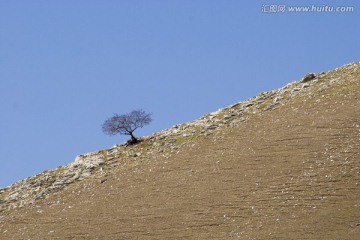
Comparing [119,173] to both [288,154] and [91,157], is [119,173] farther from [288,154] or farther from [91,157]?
[288,154]

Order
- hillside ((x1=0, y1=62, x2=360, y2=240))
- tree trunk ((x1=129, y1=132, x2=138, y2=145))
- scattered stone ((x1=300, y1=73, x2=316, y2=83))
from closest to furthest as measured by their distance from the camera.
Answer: hillside ((x1=0, y1=62, x2=360, y2=240)) → tree trunk ((x1=129, y1=132, x2=138, y2=145)) → scattered stone ((x1=300, y1=73, x2=316, y2=83))

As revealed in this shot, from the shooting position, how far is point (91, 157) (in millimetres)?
62781

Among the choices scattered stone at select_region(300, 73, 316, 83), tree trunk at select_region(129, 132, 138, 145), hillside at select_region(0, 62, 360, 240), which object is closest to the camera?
hillside at select_region(0, 62, 360, 240)

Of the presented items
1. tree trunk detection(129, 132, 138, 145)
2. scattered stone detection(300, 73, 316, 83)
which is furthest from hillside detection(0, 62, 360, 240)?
tree trunk detection(129, 132, 138, 145)

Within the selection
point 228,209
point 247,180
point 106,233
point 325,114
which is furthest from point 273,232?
point 325,114

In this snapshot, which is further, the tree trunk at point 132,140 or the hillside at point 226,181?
the tree trunk at point 132,140

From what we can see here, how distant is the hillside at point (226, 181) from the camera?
42.6m

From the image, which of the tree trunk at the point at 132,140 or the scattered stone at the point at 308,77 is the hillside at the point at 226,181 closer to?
the scattered stone at the point at 308,77

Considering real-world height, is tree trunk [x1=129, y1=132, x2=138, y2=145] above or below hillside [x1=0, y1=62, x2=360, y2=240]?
above

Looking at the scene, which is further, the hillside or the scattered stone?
the scattered stone

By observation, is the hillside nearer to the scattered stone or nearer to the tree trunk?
the scattered stone

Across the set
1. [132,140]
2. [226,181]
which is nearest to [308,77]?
[132,140]

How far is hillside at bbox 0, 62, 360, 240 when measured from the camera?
42.6 m

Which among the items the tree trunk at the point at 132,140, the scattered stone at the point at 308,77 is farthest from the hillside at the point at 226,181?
the tree trunk at the point at 132,140
